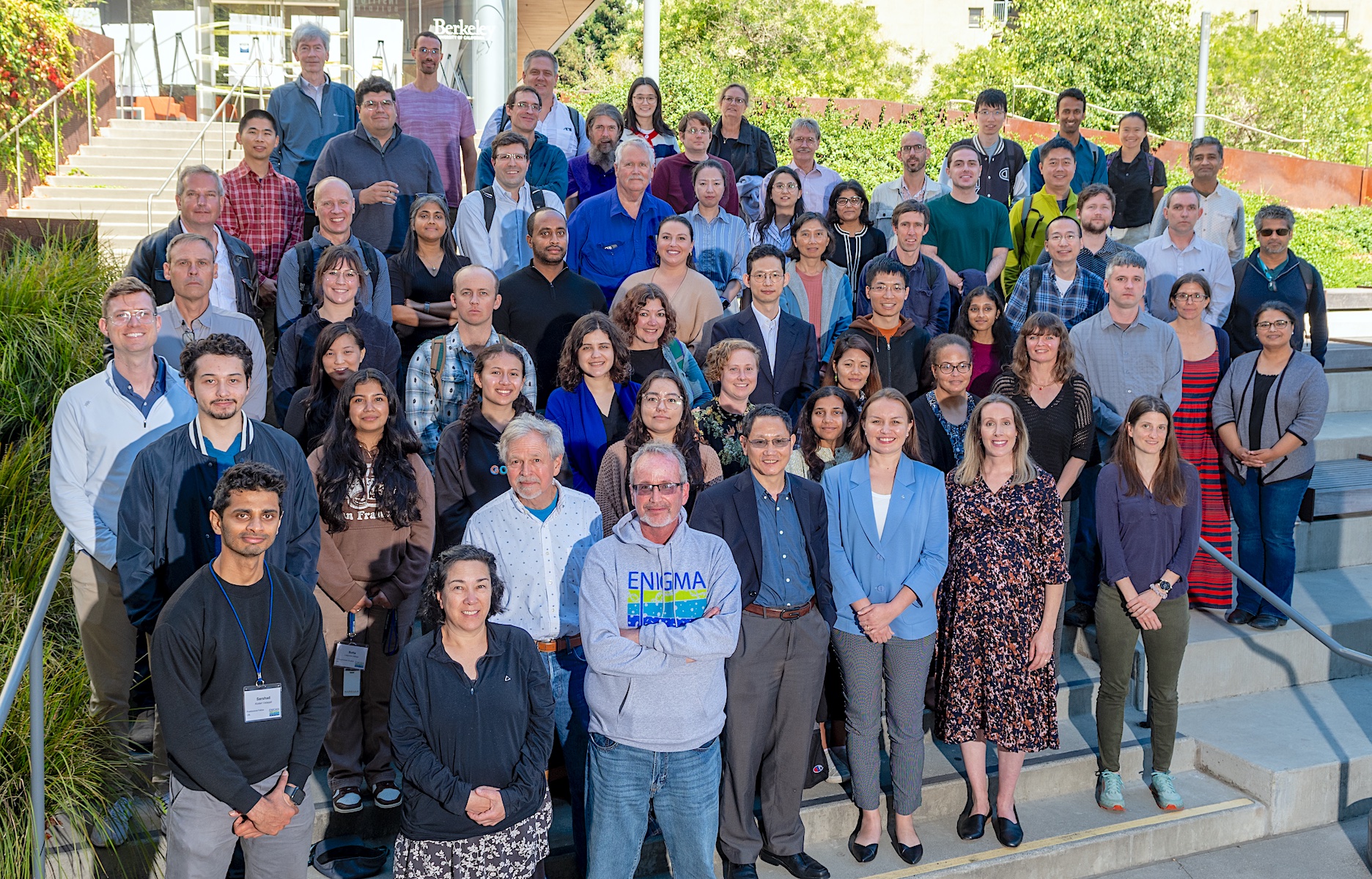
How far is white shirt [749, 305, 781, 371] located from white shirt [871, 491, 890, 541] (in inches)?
63.3

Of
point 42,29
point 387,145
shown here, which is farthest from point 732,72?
point 387,145

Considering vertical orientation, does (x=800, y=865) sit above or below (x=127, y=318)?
below

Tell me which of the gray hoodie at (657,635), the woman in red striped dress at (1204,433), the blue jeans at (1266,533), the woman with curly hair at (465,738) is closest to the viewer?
the woman with curly hair at (465,738)

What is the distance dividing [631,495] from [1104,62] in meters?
25.5

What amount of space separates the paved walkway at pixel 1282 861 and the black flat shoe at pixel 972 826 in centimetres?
67

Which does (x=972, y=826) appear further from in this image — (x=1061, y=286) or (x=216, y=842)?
(x=1061, y=286)

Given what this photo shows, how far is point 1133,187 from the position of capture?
31.5 feet

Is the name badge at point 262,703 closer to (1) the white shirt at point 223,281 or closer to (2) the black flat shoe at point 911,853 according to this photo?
(2) the black flat shoe at point 911,853

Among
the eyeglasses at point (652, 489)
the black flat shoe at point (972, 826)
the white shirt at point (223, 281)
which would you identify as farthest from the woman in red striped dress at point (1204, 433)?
the white shirt at point (223, 281)

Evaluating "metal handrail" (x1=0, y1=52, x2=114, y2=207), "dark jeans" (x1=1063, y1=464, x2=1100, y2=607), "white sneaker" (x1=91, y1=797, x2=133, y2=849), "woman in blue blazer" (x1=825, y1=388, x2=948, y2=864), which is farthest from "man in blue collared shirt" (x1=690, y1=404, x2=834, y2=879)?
"metal handrail" (x1=0, y1=52, x2=114, y2=207)

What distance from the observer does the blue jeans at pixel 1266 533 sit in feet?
23.1

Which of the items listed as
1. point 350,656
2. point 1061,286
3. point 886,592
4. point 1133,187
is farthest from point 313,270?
point 1133,187

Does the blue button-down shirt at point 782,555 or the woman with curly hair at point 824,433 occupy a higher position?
the woman with curly hair at point 824,433

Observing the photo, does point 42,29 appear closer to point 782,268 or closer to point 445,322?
point 445,322
